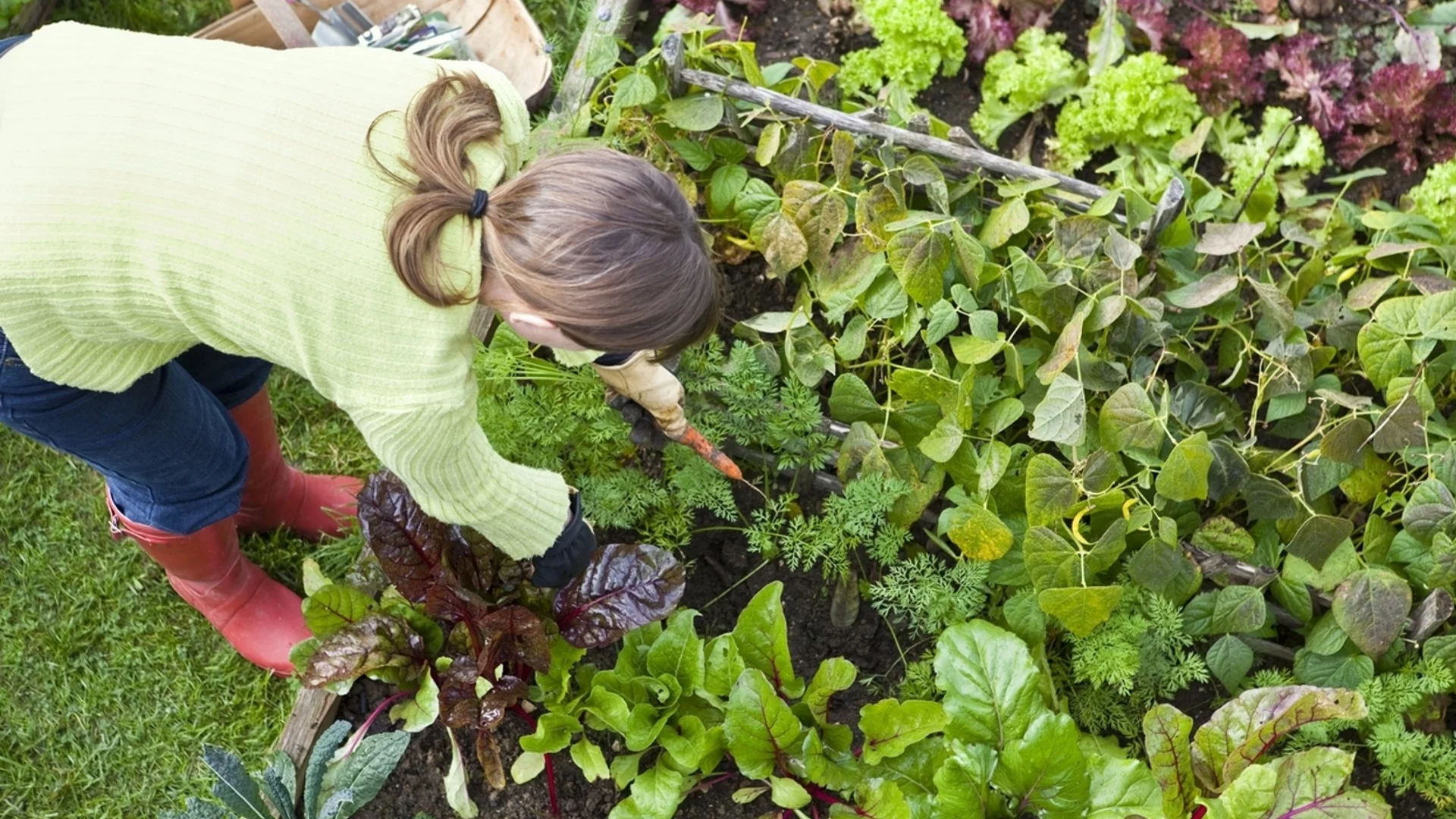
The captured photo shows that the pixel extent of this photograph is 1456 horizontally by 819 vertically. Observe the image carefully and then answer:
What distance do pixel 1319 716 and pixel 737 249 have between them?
5.08ft

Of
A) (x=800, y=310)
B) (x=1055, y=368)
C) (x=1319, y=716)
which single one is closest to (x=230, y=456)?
(x=800, y=310)

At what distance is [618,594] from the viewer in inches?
83.9

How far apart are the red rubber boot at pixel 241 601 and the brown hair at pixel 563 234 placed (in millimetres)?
1182

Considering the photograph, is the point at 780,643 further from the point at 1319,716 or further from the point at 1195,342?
the point at 1195,342

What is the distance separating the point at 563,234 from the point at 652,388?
622mm

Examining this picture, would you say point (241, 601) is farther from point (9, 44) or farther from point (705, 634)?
point (9, 44)

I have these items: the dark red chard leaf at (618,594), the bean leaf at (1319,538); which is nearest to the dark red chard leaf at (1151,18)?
the bean leaf at (1319,538)

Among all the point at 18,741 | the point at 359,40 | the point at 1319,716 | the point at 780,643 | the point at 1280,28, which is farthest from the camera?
the point at 1280,28

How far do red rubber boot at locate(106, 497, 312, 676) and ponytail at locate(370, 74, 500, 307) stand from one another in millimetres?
1147

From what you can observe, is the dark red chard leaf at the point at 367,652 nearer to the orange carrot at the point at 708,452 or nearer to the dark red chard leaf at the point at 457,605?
the dark red chard leaf at the point at 457,605

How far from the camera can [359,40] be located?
114 inches

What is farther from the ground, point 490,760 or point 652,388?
point 652,388

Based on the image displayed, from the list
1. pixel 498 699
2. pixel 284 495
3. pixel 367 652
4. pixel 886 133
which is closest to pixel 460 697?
pixel 498 699

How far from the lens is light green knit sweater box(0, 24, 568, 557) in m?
1.47
